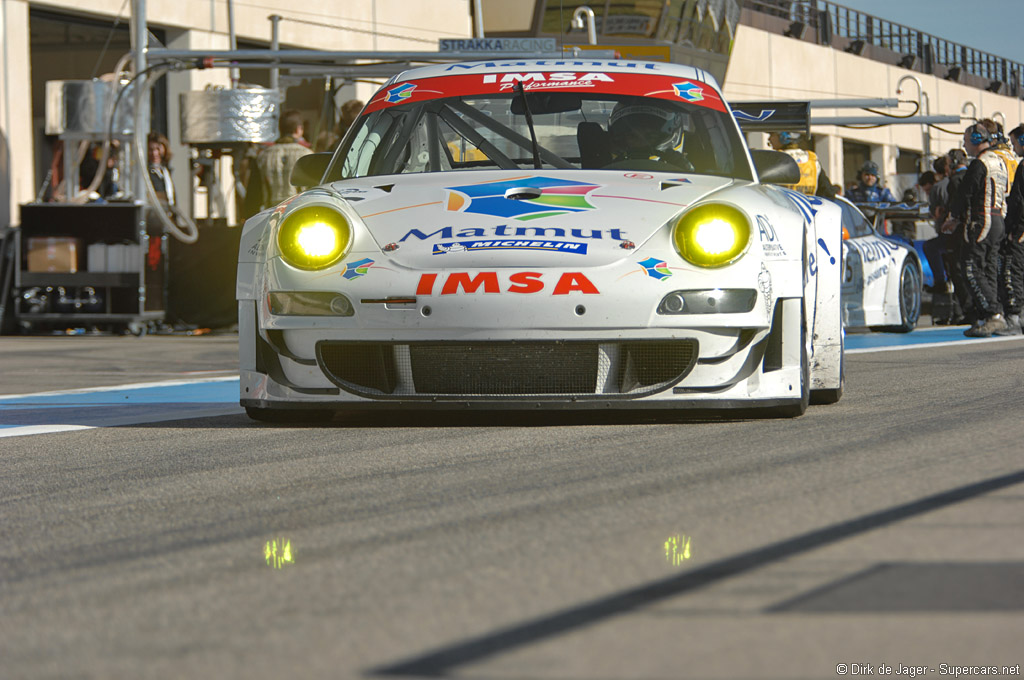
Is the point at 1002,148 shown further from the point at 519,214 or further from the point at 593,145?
the point at 519,214

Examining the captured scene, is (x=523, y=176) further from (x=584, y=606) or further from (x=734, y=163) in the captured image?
(x=584, y=606)

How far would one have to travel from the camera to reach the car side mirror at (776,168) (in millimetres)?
5648

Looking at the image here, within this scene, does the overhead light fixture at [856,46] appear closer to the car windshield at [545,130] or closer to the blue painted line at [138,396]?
the blue painted line at [138,396]

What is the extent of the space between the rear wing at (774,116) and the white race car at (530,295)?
6.15m

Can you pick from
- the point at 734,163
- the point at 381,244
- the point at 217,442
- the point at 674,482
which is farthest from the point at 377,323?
the point at 734,163

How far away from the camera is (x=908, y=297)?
12.3 meters

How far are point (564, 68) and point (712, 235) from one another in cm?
158

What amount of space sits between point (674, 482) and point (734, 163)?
7.81 feet

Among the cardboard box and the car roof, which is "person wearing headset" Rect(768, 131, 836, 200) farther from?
the cardboard box

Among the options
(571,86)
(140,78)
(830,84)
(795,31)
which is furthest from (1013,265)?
(830,84)

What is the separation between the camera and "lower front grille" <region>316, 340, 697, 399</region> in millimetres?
4691

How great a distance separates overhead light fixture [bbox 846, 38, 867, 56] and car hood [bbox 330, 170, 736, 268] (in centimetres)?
4133

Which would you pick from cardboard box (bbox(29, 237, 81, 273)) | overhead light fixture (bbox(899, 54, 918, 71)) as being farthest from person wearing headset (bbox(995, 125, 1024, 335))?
overhead light fixture (bbox(899, 54, 918, 71))

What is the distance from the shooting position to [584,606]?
2.39 meters
